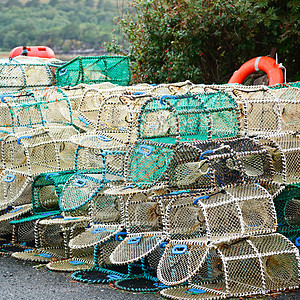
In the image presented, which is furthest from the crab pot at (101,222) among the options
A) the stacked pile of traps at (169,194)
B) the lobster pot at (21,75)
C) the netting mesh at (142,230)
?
the lobster pot at (21,75)

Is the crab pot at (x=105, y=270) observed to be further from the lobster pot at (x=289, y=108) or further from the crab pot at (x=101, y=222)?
the lobster pot at (x=289, y=108)

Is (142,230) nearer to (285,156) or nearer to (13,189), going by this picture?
(285,156)

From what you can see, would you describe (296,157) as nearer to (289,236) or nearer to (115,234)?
(289,236)

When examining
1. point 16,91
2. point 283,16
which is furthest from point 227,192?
point 283,16

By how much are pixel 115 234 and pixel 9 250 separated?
5.69 feet

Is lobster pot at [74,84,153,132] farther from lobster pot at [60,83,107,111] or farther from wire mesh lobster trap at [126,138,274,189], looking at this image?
wire mesh lobster trap at [126,138,274,189]

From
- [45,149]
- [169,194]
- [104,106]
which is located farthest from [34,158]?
[169,194]

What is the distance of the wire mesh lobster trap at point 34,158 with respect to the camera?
6488mm

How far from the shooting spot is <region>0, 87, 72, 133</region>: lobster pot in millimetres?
7168

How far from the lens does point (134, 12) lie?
12.8 m

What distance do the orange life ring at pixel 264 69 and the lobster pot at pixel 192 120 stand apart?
3923 mm

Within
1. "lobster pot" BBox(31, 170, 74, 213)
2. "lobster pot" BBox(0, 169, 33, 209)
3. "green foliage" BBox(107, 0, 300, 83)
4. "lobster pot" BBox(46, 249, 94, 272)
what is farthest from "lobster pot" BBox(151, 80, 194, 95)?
"green foliage" BBox(107, 0, 300, 83)

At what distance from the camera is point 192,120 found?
18.5ft

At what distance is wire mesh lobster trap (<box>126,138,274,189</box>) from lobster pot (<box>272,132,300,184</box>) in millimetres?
258
